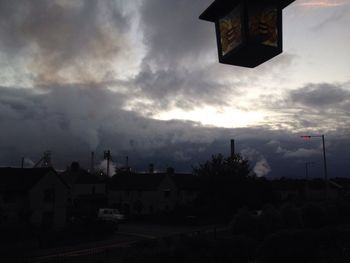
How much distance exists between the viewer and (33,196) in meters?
45.7

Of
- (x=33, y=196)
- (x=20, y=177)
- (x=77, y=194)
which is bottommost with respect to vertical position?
(x=77, y=194)

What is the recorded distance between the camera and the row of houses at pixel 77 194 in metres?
44.5

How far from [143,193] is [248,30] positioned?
59.3m

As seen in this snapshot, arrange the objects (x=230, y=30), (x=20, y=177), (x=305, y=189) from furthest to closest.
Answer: (x=305, y=189)
(x=20, y=177)
(x=230, y=30)

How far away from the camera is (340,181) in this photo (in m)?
98.1

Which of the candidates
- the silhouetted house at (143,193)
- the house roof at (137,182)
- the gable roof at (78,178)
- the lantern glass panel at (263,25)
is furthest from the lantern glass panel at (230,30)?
the gable roof at (78,178)

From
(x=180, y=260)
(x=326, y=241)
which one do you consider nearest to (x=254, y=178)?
(x=326, y=241)

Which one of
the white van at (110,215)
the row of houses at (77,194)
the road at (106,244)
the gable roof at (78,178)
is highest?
the gable roof at (78,178)

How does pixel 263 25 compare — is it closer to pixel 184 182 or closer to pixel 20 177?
pixel 20 177

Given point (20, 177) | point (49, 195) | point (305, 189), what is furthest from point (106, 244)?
point (305, 189)

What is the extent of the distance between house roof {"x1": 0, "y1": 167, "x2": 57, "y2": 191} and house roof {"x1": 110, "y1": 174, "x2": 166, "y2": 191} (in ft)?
61.3

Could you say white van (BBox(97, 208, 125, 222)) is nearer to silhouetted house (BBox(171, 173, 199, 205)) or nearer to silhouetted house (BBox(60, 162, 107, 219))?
silhouetted house (BBox(171, 173, 199, 205))

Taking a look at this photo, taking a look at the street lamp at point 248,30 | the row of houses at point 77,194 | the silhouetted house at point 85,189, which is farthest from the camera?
the silhouetted house at point 85,189

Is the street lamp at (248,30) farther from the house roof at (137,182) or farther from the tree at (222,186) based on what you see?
the house roof at (137,182)
